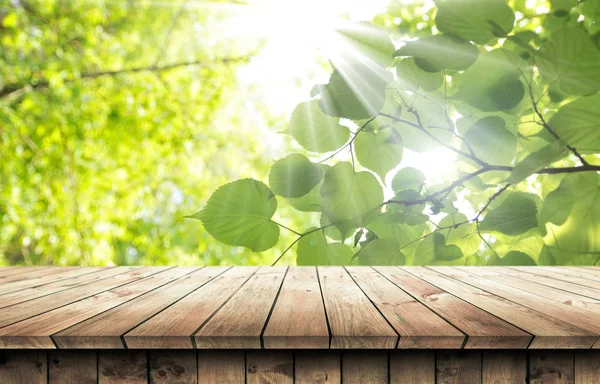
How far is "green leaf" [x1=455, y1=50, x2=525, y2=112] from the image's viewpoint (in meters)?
0.87

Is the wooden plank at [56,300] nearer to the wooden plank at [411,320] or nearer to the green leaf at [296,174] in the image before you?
the green leaf at [296,174]

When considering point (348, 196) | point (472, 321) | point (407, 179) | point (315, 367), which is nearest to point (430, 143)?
point (407, 179)

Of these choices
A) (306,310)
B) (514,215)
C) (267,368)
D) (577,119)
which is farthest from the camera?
(514,215)

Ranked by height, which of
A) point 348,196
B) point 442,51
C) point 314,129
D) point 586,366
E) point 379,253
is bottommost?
point 586,366

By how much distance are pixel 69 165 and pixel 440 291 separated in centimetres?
383

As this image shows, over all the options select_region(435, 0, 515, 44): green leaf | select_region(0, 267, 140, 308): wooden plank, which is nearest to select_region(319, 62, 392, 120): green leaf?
select_region(435, 0, 515, 44): green leaf

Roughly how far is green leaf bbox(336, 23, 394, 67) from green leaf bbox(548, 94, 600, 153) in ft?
1.04

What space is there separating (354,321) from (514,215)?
17.7 inches

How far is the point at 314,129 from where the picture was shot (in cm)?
87

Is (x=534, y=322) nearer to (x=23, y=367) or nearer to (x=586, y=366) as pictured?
(x=586, y=366)

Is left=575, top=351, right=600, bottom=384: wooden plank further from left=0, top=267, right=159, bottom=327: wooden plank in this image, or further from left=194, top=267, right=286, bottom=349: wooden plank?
left=0, top=267, right=159, bottom=327: wooden plank

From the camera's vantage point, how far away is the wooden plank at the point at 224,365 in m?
0.69

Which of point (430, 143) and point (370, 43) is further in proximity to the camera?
point (430, 143)

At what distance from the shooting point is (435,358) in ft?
2.28
